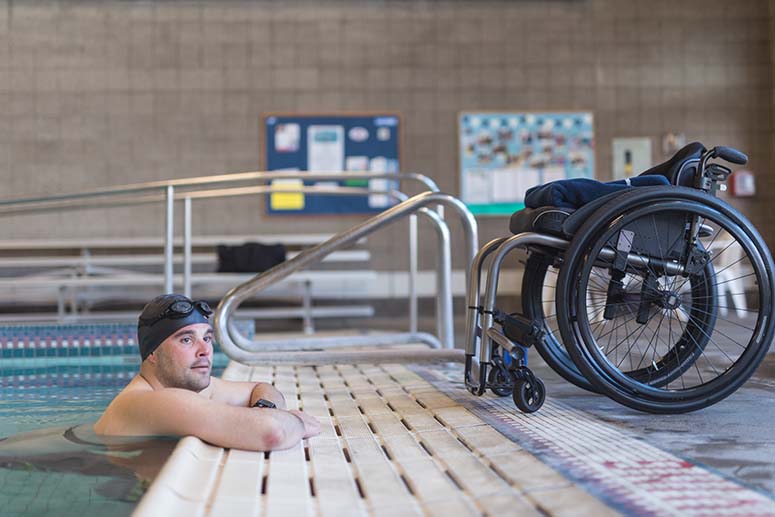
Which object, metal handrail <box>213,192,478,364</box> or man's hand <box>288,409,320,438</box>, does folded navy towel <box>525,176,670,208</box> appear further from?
man's hand <box>288,409,320,438</box>

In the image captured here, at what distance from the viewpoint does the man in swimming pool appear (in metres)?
1.75

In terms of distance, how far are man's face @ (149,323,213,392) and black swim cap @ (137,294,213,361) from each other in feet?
0.05

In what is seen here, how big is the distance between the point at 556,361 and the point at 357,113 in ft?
18.3

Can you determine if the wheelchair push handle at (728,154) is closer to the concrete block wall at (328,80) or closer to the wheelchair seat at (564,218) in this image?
the wheelchair seat at (564,218)

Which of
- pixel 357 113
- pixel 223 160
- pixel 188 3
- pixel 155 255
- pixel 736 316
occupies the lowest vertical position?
pixel 736 316

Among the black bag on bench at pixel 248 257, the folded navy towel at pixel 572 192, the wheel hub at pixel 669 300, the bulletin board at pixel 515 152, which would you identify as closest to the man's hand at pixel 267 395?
the folded navy towel at pixel 572 192

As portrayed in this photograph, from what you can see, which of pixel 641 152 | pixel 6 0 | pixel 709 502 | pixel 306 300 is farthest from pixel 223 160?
pixel 709 502

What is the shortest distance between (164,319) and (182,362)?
12cm

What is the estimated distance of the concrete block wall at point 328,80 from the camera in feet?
→ 24.7

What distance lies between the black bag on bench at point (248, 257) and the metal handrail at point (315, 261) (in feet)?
11.0

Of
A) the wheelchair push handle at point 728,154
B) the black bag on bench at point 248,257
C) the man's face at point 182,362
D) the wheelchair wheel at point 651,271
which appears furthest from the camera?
the black bag on bench at point 248,257

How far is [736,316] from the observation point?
6438 mm

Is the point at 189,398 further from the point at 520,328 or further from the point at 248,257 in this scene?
the point at 248,257

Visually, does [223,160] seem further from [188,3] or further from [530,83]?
[530,83]
